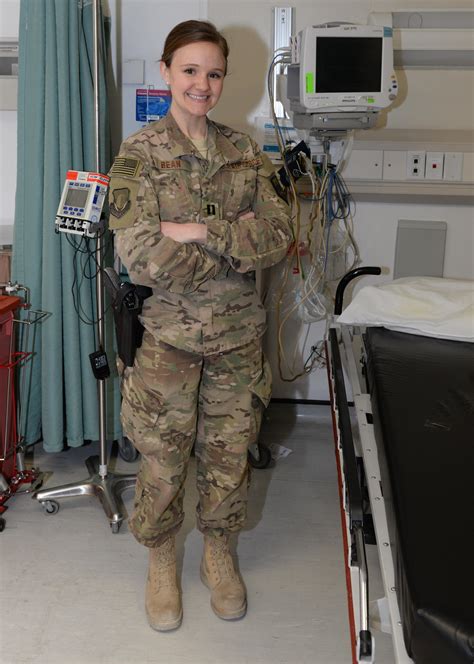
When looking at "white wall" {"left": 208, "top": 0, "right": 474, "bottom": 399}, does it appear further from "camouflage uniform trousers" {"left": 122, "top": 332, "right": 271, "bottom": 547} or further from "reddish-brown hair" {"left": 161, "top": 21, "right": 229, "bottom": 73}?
"camouflage uniform trousers" {"left": 122, "top": 332, "right": 271, "bottom": 547}

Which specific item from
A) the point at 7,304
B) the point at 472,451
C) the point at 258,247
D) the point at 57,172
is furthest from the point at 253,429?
the point at 57,172

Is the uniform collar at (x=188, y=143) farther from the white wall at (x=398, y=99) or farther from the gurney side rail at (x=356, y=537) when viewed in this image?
the white wall at (x=398, y=99)

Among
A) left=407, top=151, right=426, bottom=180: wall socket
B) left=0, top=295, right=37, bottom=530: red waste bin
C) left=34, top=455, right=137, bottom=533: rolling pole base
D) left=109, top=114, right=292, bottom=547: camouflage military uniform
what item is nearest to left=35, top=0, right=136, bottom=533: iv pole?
left=34, top=455, right=137, bottom=533: rolling pole base

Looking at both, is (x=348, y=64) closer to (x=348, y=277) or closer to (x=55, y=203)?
(x=348, y=277)

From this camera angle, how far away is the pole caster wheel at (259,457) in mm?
3066

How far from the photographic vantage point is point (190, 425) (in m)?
2.07

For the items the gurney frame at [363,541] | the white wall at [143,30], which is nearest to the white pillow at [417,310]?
the gurney frame at [363,541]

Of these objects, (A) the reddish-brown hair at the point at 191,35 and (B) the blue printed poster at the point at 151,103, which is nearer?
(A) the reddish-brown hair at the point at 191,35

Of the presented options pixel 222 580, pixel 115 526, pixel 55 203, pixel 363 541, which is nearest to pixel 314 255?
pixel 55 203

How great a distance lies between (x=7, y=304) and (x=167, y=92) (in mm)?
1239

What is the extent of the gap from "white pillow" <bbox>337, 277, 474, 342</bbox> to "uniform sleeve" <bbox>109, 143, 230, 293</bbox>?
0.86m

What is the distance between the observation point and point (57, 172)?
2.76m

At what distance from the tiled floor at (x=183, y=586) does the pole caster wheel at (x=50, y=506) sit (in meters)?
0.03

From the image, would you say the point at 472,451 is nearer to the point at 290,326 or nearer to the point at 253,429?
the point at 253,429
